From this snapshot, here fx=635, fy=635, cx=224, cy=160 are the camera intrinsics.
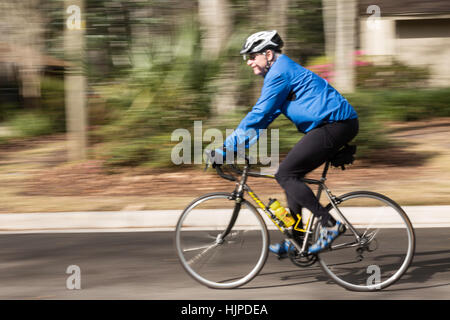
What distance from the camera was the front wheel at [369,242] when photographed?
192 inches

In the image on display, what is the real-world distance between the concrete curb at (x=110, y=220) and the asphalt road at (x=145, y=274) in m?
0.46

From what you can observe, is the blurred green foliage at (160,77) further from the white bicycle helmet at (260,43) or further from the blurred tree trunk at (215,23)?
the white bicycle helmet at (260,43)

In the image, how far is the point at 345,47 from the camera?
1180cm

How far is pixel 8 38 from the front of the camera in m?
17.2

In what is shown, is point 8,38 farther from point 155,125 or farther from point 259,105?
point 259,105

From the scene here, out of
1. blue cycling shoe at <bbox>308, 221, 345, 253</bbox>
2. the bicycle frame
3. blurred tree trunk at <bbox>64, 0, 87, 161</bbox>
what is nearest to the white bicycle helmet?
the bicycle frame

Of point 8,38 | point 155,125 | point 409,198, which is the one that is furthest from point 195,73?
point 8,38

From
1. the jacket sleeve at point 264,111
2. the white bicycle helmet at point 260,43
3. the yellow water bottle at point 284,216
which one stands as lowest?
the yellow water bottle at point 284,216

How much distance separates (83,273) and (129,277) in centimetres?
45

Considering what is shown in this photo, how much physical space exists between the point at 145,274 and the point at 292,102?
195cm

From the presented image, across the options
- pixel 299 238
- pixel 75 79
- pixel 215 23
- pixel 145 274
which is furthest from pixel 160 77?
pixel 299 238

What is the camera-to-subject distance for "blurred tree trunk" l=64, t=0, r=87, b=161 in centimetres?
1026

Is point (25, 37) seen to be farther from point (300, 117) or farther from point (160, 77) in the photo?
point (300, 117)

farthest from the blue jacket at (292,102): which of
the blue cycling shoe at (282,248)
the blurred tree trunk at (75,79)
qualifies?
the blurred tree trunk at (75,79)
